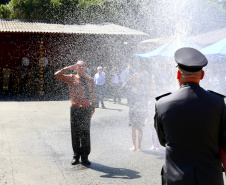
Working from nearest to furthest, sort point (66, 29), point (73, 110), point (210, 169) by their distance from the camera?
point (210, 169), point (73, 110), point (66, 29)

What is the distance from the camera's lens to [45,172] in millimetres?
6078

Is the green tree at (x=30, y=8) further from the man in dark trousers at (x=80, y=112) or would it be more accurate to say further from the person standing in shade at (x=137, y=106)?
the man in dark trousers at (x=80, y=112)

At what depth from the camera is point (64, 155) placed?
23.7 feet

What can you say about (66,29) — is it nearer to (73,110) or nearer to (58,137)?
(58,137)

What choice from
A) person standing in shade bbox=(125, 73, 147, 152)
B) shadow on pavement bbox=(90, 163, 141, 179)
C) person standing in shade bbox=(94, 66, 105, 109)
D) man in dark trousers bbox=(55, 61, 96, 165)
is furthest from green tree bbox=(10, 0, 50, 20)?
shadow on pavement bbox=(90, 163, 141, 179)

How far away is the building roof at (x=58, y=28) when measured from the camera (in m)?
19.9

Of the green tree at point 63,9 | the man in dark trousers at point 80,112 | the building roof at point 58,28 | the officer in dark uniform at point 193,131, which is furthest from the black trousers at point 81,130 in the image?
the green tree at point 63,9

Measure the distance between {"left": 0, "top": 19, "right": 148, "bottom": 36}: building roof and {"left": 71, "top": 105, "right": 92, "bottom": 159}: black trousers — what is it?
14.0 m

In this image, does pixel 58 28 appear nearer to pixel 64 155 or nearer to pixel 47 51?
pixel 47 51

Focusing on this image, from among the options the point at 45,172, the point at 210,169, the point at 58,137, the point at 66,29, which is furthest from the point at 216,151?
the point at 66,29

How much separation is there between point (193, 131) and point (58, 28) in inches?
757

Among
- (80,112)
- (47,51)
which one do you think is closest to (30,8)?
(47,51)

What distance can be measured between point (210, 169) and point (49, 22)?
2175cm

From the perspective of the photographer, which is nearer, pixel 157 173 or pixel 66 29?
pixel 157 173
